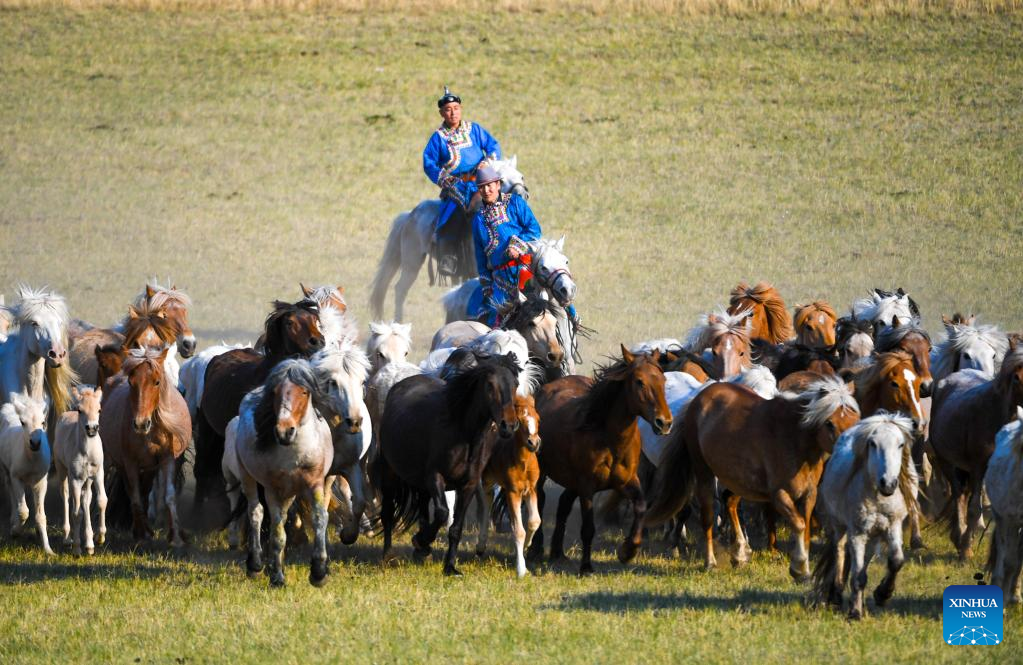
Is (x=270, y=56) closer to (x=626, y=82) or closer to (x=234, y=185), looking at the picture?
(x=234, y=185)

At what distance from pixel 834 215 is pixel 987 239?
2.95 m

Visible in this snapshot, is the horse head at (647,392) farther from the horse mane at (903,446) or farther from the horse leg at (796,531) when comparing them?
the horse mane at (903,446)

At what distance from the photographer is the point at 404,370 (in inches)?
458

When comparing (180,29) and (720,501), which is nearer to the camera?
(720,501)

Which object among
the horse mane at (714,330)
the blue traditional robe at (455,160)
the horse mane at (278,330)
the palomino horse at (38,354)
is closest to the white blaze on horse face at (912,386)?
the horse mane at (714,330)

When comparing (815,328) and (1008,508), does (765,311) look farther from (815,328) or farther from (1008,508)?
(1008,508)

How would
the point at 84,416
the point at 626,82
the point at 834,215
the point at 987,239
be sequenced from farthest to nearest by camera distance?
the point at 626,82
the point at 834,215
the point at 987,239
the point at 84,416

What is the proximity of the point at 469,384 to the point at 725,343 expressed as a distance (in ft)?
9.59

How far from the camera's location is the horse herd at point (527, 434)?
897 centimetres

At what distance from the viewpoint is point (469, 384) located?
9891 mm

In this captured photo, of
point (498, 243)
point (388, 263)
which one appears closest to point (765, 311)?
point (498, 243)

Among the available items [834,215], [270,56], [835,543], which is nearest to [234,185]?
[270,56]

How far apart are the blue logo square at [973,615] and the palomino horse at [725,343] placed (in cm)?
369

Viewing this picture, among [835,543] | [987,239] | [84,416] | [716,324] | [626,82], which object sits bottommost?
[835,543]
